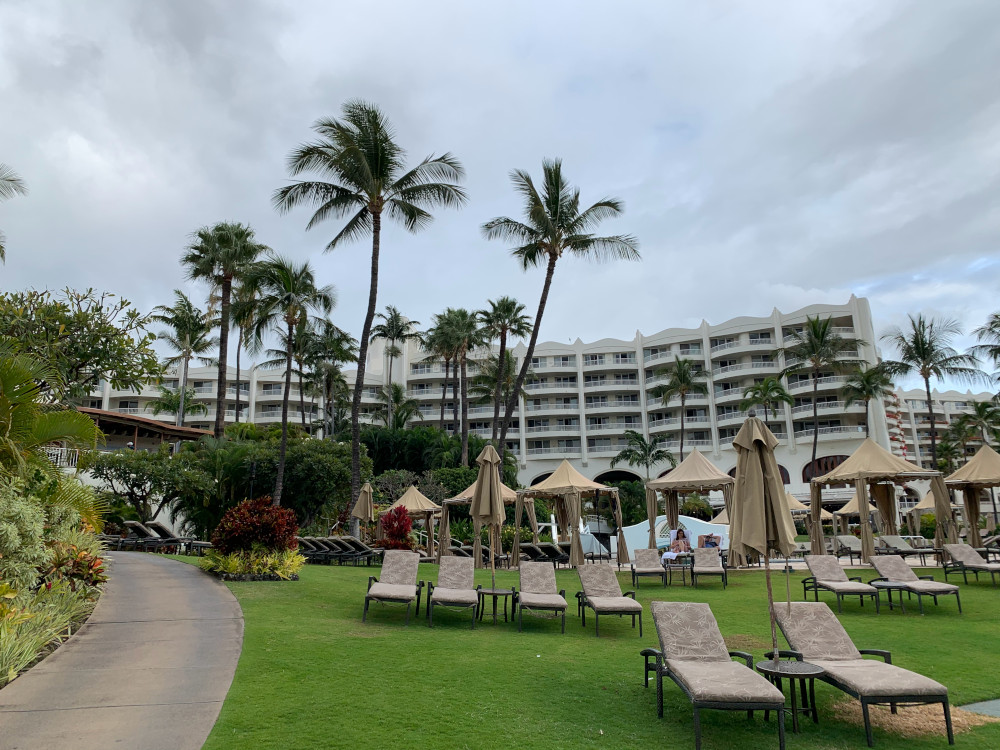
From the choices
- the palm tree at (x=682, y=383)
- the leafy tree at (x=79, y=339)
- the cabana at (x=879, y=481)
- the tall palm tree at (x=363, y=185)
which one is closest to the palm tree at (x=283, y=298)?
the tall palm tree at (x=363, y=185)

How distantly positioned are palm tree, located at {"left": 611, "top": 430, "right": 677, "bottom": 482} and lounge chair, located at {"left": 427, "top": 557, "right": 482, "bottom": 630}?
143 ft

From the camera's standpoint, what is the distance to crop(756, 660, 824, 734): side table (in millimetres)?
5414

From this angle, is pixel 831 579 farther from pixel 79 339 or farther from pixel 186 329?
pixel 186 329

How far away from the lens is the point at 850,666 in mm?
5789

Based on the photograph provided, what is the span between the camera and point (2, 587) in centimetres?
613

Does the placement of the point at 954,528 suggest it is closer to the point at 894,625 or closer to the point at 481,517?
the point at 894,625

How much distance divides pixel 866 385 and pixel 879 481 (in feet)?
92.8

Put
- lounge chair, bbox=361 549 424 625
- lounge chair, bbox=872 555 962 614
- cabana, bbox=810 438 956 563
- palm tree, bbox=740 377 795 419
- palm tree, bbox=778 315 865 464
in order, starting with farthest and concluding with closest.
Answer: palm tree, bbox=740 377 795 419, palm tree, bbox=778 315 865 464, cabana, bbox=810 438 956 563, lounge chair, bbox=872 555 962 614, lounge chair, bbox=361 549 424 625

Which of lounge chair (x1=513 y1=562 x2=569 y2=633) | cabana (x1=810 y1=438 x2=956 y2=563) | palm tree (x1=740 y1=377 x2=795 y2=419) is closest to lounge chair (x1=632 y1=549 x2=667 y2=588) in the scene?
lounge chair (x1=513 y1=562 x2=569 y2=633)

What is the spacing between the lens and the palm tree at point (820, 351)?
4453cm

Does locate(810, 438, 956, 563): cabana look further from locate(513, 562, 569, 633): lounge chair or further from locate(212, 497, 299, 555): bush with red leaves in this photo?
locate(212, 497, 299, 555): bush with red leaves

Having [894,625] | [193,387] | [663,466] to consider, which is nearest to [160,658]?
[894,625]

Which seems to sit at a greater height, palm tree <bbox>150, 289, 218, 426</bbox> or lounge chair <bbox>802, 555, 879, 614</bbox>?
palm tree <bbox>150, 289, 218, 426</bbox>

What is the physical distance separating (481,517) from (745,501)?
6059 mm
